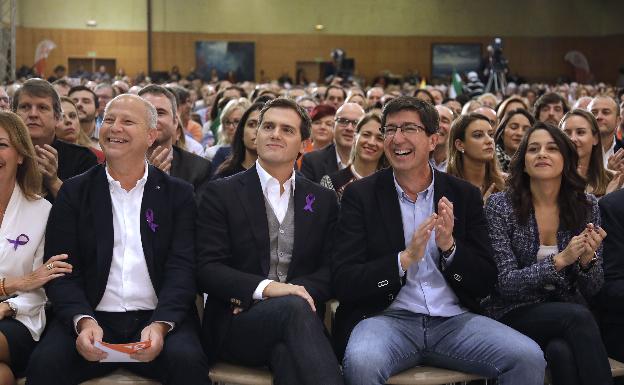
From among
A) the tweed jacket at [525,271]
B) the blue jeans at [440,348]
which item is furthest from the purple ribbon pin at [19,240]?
the tweed jacket at [525,271]

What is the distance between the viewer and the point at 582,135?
528 centimetres

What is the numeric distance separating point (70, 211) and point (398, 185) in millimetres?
1430

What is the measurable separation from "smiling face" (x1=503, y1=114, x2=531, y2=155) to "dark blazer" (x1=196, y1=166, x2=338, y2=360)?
3.03 m

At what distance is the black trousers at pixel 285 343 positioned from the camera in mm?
3008

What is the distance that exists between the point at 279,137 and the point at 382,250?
2.26 feet

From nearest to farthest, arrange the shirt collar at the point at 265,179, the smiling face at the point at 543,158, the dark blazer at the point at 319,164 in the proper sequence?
the shirt collar at the point at 265,179 → the smiling face at the point at 543,158 → the dark blazer at the point at 319,164

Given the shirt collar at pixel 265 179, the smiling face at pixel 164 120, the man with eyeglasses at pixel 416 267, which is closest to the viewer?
the man with eyeglasses at pixel 416 267

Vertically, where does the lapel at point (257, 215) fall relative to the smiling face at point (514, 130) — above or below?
below

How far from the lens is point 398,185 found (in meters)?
3.59

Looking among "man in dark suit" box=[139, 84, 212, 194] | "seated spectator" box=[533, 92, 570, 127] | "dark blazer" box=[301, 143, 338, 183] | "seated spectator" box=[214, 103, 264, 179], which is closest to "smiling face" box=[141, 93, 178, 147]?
"man in dark suit" box=[139, 84, 212, 194]

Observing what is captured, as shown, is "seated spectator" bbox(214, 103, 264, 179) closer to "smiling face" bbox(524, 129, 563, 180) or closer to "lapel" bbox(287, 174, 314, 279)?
"lapel" bbox(287, 174, 314, 279)

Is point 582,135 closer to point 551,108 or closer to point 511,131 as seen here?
point 511,131

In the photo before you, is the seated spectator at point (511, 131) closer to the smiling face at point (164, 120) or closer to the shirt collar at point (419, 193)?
the smiling face at point (164, 120)

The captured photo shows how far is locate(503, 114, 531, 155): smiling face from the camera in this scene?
6.16 metres
